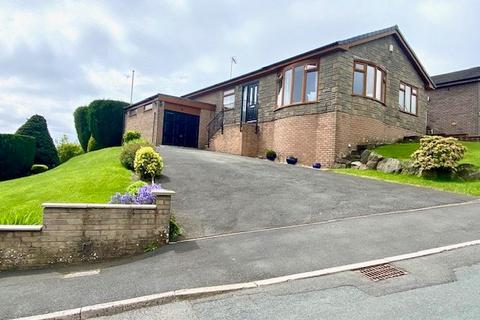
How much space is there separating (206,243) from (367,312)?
137 inches

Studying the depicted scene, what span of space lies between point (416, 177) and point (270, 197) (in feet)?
21.5

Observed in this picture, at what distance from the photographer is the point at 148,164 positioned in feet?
34.5

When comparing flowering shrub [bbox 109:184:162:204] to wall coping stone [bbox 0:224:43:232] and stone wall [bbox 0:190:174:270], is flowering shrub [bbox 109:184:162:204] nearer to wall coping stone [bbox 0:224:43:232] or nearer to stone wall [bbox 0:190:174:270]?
stone wall [bbox 0:190:174:270]

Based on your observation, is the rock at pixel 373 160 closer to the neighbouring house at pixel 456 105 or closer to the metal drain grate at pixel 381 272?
the metal drain grate at pixel 381 272

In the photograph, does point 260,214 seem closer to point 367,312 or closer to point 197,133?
point 367,312

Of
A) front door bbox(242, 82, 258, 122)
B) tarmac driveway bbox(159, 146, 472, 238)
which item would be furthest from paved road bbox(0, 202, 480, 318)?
front door bbox(242, 82, 258, 122)

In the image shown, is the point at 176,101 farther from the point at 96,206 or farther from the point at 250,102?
the point at 96,206

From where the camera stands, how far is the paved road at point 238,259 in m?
4.66

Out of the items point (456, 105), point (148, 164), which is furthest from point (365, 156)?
point (456, 105)

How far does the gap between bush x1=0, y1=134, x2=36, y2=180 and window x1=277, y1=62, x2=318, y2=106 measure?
48.5ft

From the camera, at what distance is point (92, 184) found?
9.87 m

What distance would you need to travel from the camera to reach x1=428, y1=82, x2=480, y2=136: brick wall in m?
23.2

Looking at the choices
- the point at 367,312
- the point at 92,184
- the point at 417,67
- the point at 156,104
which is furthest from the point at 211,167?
the point at 417,67

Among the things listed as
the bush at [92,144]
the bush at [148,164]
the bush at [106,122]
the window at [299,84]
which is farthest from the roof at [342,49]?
the bush at [92,144]
